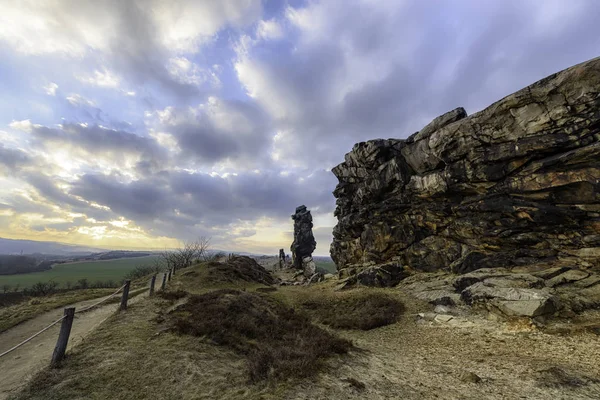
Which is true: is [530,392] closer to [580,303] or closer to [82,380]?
[580,303]

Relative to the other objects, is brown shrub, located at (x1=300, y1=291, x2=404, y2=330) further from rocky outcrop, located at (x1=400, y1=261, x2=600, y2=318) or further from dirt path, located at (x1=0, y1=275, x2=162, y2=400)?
dirt path, located at (x1=0, y1=275, x2=162, y2=400)

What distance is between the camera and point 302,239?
77500 millimetres

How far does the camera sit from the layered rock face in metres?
20.5

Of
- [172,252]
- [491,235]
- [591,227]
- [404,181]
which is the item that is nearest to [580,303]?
[591,227]

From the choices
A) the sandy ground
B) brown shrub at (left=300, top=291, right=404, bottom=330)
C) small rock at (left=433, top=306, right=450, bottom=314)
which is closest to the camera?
the sandy ground

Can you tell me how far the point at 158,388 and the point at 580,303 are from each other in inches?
921

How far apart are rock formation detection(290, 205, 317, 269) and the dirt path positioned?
186 feet

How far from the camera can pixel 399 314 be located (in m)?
20.4

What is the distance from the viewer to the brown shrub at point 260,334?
10.3 m

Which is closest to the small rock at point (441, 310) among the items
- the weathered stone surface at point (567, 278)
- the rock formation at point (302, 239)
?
the weathered stone surface at point (567, 278)

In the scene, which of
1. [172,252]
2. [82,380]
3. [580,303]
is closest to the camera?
[82,380]

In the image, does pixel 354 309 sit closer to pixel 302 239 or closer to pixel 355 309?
pixel 355 309

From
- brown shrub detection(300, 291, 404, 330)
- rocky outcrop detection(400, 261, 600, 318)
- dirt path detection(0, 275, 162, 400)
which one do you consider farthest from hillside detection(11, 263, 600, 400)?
rocky outcrop detection(400, 261, 600, 318)

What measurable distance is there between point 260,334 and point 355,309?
10.6 meters
